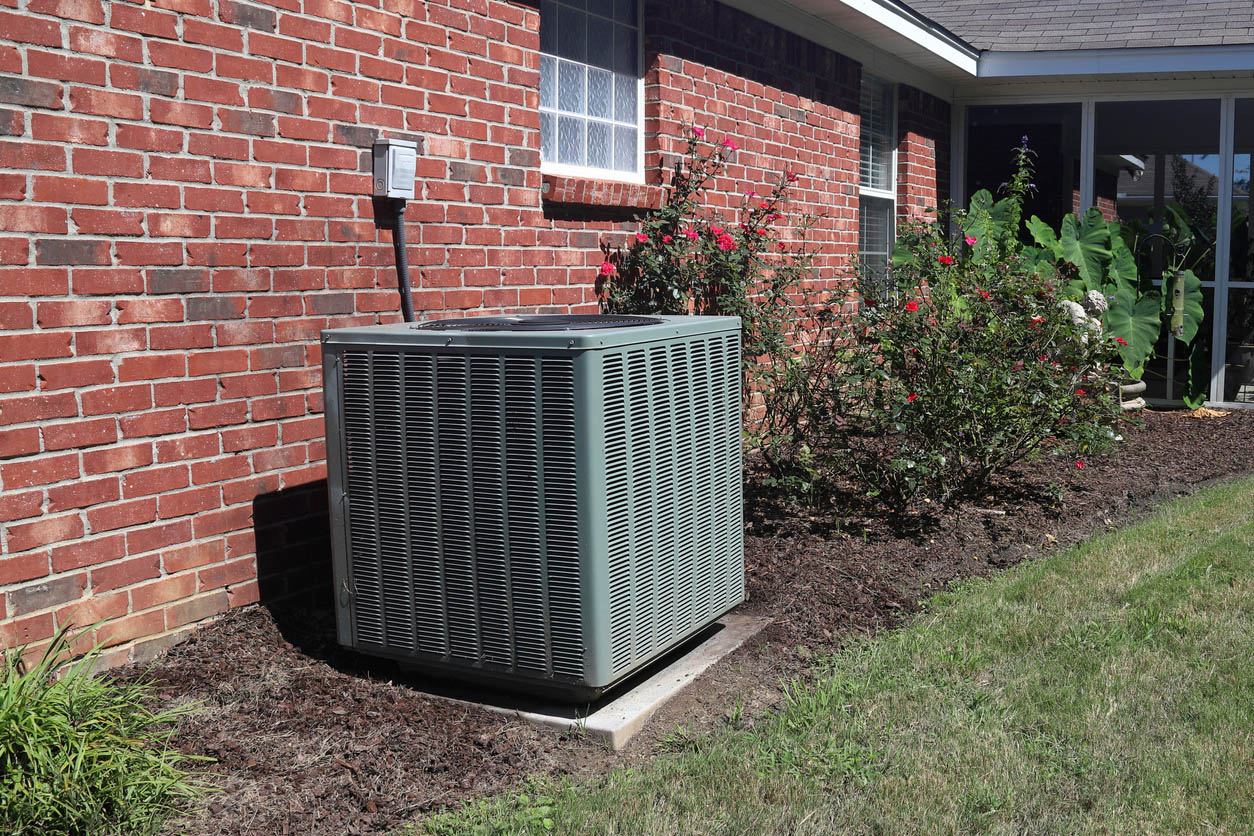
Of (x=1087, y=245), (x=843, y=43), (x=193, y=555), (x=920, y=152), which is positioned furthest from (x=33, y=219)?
(x=1087, y=245)

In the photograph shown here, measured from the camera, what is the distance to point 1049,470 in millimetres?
7391

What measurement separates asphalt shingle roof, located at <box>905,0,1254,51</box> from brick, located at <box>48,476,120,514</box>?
8970mm

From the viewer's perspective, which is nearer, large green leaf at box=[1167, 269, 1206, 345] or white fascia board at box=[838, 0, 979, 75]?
white fascia board at box=[838, 0, 979, 75]

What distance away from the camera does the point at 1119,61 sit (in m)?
10.3

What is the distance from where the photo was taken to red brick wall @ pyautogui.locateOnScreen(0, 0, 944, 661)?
3371 millimetres

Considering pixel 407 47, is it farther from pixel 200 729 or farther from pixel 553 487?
pixel 200 729

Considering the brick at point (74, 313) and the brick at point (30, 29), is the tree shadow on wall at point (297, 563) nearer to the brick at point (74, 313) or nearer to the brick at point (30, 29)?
the brick at point (74, 313)

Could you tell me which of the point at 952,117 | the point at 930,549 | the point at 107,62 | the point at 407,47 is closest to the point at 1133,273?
the point at 952,117

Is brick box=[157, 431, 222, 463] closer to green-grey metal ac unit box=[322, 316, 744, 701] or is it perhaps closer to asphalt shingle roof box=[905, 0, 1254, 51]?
green-grey metal ac unit box=[322, 316, 744, 701]

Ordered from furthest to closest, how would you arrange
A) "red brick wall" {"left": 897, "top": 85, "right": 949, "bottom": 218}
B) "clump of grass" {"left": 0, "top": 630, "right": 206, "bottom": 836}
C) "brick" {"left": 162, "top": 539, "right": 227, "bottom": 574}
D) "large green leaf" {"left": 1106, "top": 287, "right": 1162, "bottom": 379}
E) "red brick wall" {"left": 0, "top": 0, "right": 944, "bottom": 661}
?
"red brick wall" {"left": 897, "top": 85, "right": 949, "bottom": 218}, "large green leaf" {"left": 1106, "top": 287, "right": 1162, "bottom": 379}, "brick" {"left": 162, "top": 539, "right": 227, "bottom": 574}, "red brick wall" {"left": 0, "top": 0, "right": 944, "bottom": 661}, "clump of grass" {"left": 0, "top": 630, "right": 206, "bottom": 836}

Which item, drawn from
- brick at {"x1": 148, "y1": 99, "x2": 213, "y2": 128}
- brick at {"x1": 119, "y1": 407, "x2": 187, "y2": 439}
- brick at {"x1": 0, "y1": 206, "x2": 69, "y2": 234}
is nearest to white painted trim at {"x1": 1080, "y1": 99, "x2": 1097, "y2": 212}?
brick at {"x1": 148, "y1": 99, "x2": 213, "y2": 128}

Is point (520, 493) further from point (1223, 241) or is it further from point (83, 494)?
point (1223, 241)

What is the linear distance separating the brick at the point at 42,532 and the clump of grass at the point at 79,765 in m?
0.38

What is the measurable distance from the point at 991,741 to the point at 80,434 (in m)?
2.87
